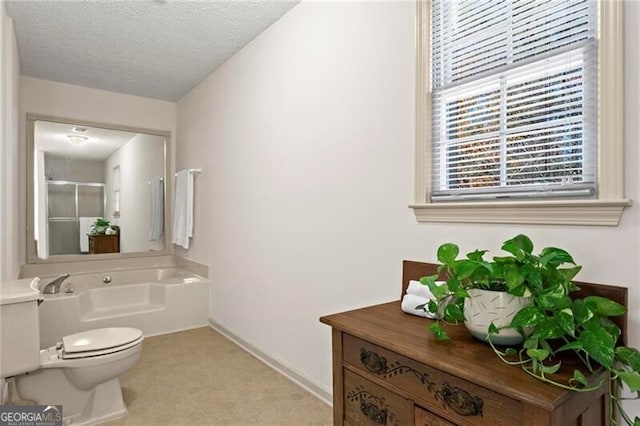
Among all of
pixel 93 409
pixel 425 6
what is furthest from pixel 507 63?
pixel 93 409

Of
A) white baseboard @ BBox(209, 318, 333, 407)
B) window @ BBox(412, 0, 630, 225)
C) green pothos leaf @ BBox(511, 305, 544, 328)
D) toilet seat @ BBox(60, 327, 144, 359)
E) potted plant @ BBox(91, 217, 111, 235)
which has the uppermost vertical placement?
window @ BBox(412, 0, 630, 225)

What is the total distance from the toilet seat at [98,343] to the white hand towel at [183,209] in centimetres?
180

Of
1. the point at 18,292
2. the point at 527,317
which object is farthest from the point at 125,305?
the point at 527,317

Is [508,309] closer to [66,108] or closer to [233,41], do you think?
Answer: [233,41]

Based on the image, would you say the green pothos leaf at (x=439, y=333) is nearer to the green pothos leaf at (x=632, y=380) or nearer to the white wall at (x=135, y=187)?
the green pothos leaf at (x=632, y=380)

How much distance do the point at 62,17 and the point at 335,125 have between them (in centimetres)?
213

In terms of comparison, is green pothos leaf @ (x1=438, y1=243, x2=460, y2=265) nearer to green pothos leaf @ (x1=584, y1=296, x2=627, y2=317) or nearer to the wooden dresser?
the wooden dresser

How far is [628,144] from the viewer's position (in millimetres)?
1100

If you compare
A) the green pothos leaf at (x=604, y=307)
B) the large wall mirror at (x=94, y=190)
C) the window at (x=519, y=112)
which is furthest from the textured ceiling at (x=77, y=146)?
the green pothos leaf at (x=604, y=307)

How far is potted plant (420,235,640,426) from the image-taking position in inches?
34.9

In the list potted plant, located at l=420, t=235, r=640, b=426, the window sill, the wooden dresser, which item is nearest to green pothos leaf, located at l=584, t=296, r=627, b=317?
potted plant, located at l=420, t=235, r=640, b=426

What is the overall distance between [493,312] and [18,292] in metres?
2.11

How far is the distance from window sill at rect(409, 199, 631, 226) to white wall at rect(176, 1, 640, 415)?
3 cm

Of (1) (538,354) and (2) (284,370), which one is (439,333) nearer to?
(1) (538,354)
